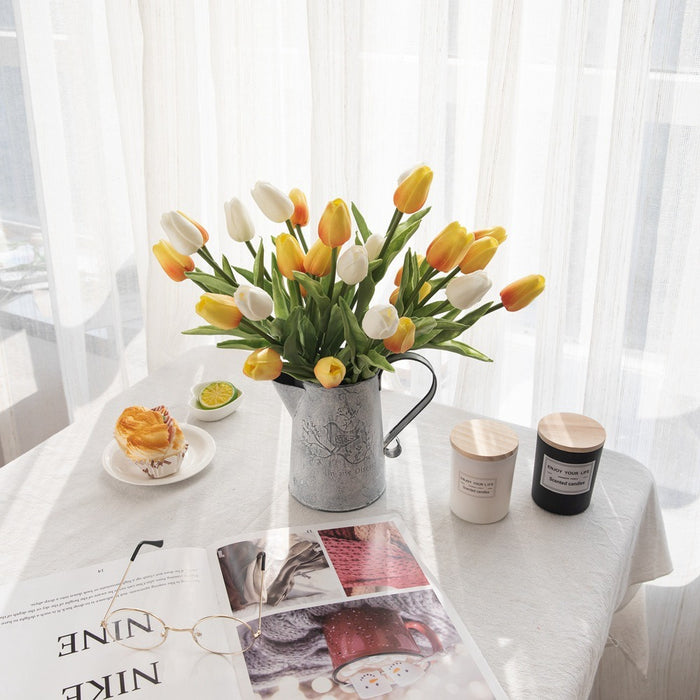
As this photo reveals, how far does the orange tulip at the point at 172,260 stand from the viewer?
2.44ft

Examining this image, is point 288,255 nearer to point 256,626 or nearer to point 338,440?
point 338,440

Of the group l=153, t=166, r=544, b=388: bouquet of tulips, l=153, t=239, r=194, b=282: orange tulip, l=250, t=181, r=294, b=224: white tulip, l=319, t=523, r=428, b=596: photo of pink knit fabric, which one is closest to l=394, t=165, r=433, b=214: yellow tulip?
l=153, t=166, r=544, b=388: bouquet of tulips

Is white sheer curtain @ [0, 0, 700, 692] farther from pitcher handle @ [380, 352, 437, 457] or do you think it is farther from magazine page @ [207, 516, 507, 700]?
magazine page @ [207, 516, 507, 700]

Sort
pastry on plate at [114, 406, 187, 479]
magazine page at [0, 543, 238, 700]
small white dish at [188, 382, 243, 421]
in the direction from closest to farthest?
magazine page at [0, 543, 238, 700] → pastry on plate at [114, 406, 187, 479] → small white dish at [188, 382, 243, 421]

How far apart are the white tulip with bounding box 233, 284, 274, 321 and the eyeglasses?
11.1 inches

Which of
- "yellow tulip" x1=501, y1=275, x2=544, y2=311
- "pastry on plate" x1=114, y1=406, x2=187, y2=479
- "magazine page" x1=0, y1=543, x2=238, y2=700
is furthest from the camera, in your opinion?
"pastry on plate" x1=114, y1=406, x2=187, y2=479

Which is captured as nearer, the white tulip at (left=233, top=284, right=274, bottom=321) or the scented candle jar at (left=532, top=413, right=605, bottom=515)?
the white tulip at (left=233, top=284, right=274, bottom=321)

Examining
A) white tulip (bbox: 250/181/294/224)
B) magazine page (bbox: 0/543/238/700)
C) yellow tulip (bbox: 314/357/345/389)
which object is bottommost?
magazine page (bbox: 0/543/238/700)

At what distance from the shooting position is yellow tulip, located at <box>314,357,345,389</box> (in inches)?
26.7

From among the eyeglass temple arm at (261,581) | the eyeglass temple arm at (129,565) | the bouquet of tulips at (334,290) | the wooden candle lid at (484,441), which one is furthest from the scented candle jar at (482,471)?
the eyeglass temple arm at (129,565)

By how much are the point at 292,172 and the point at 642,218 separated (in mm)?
639

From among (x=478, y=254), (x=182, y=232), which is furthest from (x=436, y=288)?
(x=182, y=232)

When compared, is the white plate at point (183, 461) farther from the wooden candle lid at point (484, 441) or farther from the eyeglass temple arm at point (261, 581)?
the wooden candle lid at point (484, 441)

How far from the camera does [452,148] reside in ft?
3.88
